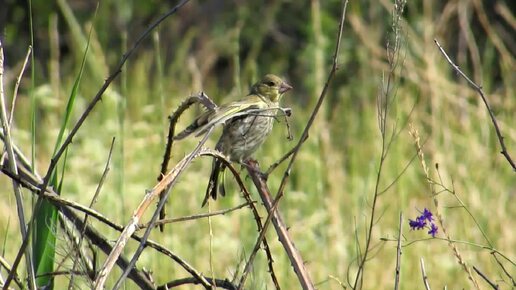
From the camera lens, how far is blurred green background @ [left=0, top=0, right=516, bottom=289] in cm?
486

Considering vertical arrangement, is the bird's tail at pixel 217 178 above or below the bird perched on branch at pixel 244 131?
below

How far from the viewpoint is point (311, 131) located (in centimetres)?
638

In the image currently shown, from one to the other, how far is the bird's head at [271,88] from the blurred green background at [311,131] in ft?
0.29

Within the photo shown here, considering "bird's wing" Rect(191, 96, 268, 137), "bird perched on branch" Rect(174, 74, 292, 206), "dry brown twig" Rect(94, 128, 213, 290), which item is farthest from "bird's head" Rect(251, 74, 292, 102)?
"dry brown twig" Rect(94, 128, 213, 290)

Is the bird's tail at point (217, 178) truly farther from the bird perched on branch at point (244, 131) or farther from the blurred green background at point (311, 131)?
the blurred green background at point (311, 131)

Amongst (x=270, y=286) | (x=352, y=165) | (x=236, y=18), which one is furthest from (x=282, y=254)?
(x=236, y=18)

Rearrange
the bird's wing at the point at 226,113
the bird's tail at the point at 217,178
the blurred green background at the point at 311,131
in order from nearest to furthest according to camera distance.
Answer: the bird's wing at the point at 226,113
the bird's tail at the point at 217,178
the blurred green background at the point at 311,131

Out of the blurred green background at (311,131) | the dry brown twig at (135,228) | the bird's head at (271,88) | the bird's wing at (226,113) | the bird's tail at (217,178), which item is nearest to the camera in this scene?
the dry brown twig at (135,228)

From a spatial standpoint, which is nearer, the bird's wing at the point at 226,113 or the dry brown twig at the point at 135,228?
the dry brown twig at the point at 135,228

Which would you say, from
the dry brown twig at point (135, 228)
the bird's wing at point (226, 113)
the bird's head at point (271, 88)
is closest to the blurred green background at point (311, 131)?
the bird's head at point (271, 88)

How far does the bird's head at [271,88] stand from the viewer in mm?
3898

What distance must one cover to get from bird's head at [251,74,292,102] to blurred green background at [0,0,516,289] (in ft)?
0.29

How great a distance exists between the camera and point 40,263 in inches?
84.7

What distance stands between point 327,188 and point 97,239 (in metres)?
4.22
